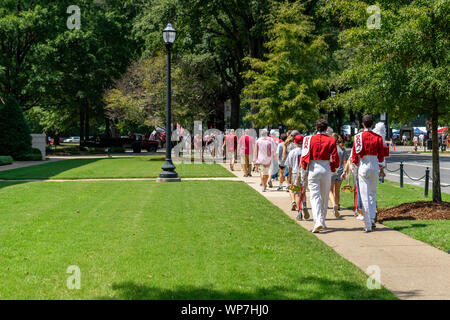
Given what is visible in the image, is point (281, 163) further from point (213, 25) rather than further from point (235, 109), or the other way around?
point (235, 109)

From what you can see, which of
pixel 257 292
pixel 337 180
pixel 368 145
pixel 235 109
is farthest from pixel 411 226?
pixel 235 109

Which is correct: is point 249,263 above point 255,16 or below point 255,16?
below

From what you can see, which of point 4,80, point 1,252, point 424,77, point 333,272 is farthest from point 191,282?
point 4,80

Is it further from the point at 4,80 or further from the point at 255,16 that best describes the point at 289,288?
the point at 4,80

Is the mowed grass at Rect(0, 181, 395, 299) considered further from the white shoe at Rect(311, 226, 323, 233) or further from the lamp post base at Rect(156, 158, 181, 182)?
the lamp post base at Rect(156, 158, 181, 182)

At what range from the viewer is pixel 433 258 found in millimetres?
7137

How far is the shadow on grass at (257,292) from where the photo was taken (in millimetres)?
5238

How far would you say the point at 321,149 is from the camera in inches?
359

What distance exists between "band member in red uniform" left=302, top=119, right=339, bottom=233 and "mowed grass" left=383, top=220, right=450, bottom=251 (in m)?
1.53

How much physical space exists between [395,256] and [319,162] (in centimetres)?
242

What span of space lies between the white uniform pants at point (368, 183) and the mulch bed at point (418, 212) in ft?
4.22

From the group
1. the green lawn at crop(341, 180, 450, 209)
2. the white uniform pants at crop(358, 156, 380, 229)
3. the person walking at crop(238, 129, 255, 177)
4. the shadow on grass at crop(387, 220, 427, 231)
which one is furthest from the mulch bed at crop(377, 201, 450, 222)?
the person walking at crop(238, 129, 255, 177)

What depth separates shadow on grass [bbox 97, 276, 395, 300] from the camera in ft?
17.2
